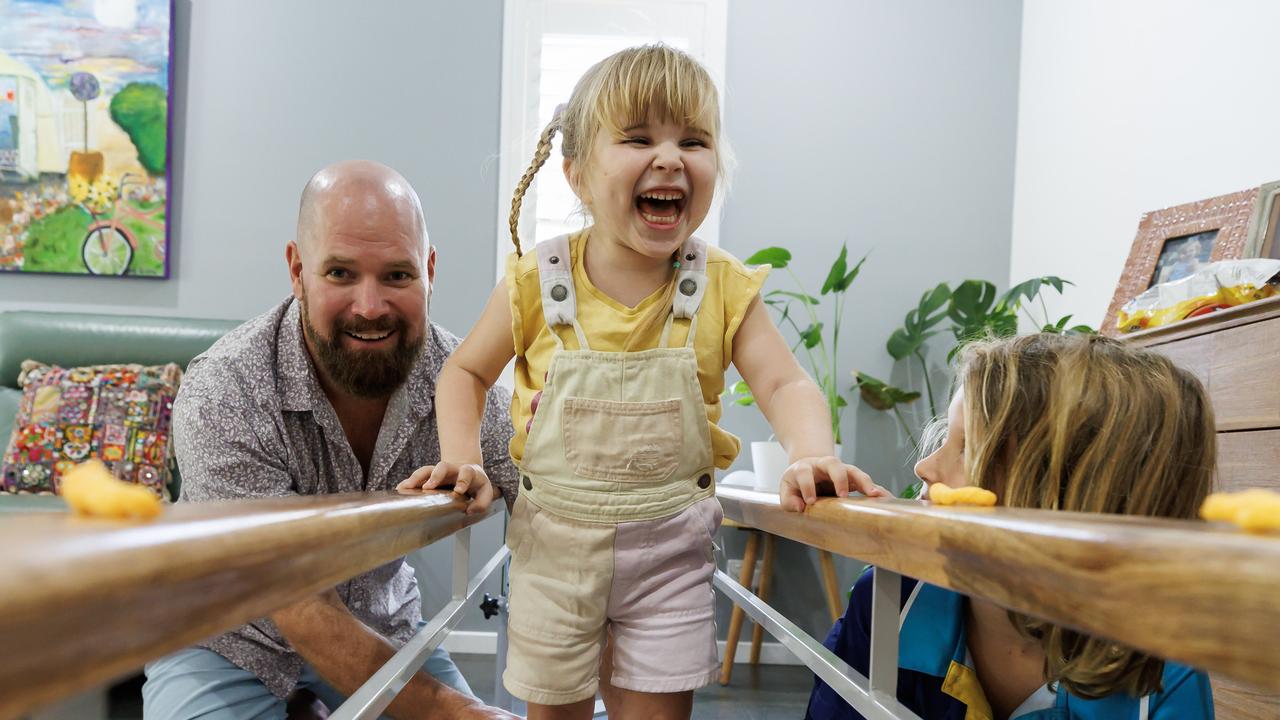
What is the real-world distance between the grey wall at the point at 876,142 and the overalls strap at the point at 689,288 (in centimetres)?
267

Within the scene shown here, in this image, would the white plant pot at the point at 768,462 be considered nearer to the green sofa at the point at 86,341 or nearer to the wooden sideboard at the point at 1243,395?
the wooden sideboard at the point at 1243,395

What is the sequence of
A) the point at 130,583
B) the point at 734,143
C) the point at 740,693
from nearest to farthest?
the point at 130,583 < the point at 740,693 < the point at 734,143

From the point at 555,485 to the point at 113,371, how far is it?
8.33 feet

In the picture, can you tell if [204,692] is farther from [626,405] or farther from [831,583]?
[831,583]

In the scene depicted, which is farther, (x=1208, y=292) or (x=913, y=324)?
(x=913, y=324)

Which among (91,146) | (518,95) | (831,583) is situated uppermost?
(518,95)

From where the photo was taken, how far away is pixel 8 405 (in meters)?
3.03

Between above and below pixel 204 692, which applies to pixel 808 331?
above

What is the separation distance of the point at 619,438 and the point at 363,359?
68 centimetres

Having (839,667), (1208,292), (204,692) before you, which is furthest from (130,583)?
(1208,292)

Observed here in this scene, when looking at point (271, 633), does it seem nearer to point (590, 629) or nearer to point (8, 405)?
point (590, 629)

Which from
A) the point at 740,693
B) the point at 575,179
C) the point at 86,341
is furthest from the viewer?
the point at 740,693

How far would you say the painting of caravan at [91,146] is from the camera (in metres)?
3.59

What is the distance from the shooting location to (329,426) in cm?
156
